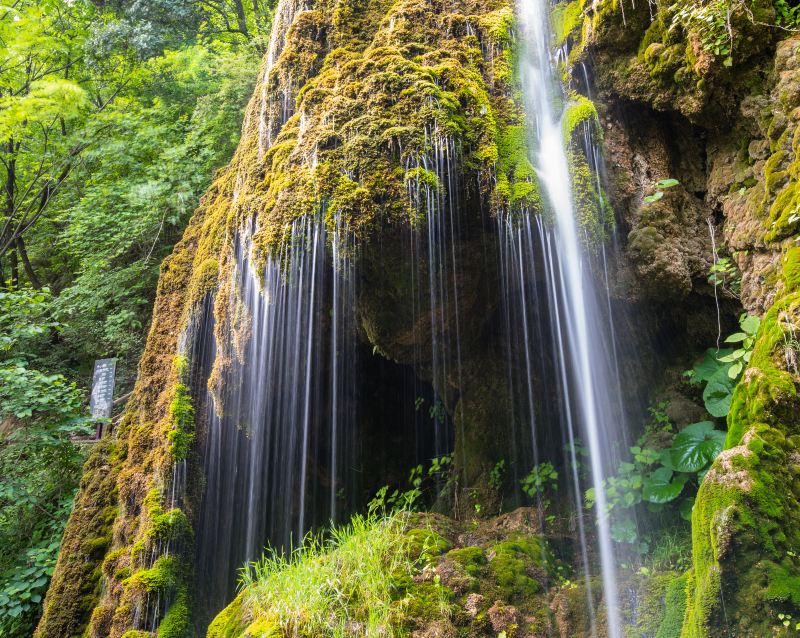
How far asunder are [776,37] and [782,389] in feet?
9.90

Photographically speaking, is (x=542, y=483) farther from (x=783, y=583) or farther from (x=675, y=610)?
(x=783, y=583)

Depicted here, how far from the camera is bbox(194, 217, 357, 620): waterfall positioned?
5.13 m

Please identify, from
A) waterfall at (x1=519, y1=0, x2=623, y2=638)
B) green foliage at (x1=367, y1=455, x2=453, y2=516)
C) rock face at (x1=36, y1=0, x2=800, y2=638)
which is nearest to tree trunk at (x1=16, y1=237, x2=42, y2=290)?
rock face at (x1=36, y1=0, x2=800, y2=638)

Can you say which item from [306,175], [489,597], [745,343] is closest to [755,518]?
[745,343]

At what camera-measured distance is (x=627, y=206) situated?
4852 millimetres

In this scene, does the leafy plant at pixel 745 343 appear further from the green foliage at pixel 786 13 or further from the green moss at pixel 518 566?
the green foliage at pixel 786 13

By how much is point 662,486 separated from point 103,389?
9672 mm

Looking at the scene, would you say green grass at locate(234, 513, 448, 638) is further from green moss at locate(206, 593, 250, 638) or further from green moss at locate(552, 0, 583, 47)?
green moss at locate(552, 0, 583, 47)

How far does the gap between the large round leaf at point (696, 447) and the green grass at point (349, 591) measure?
2.10 metres

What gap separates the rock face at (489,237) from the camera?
2.71 meters

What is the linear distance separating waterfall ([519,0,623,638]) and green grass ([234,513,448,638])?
169cm

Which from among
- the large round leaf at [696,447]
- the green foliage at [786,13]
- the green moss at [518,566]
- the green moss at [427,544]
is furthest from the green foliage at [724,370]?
the green moss at [427,544]

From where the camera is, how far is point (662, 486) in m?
4.29

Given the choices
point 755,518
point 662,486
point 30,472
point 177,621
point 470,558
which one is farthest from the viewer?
point 30,472
